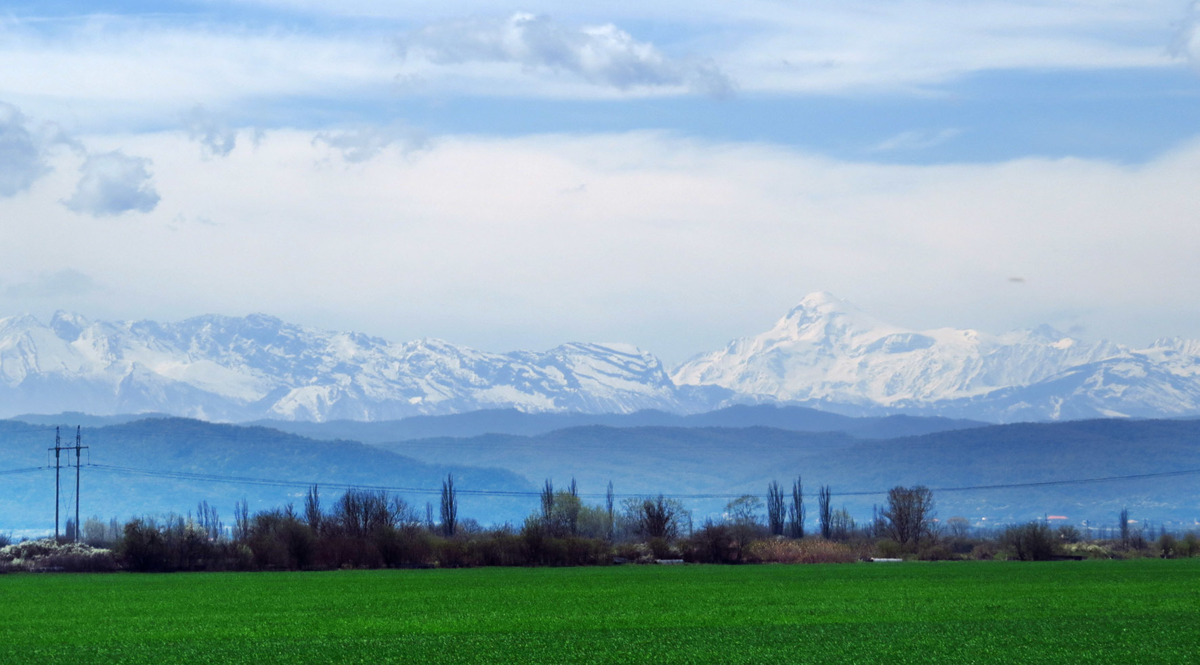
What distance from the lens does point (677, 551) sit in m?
112

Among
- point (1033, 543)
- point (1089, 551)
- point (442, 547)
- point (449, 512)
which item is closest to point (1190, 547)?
point (1089, 551)

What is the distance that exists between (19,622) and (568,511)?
397 feet

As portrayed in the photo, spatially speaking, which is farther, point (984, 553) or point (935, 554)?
point (984, 553)

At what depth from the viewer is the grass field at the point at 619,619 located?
3812 cm

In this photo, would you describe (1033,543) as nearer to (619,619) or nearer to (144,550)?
(144,550)

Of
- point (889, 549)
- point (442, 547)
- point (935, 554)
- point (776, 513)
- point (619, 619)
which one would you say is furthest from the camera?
point (776, 513)

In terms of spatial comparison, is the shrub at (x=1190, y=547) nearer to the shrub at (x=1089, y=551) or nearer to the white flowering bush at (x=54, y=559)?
the shrub at (x=1089, y=551)

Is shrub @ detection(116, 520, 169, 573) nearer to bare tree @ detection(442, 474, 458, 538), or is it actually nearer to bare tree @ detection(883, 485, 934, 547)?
bare tree @ detection(442, 474, 458, 538)

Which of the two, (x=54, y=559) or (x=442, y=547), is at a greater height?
(x=54, y=559)

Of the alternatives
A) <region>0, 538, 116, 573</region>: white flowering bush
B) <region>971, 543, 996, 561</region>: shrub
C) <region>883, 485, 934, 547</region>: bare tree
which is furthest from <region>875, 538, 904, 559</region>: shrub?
<region>0, 538, 116, 573</region>: white flowering bush

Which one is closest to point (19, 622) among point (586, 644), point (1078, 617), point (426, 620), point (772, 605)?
point (426, 620)

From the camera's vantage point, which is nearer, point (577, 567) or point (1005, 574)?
point (1005, 574)

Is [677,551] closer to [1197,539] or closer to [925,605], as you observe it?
[1197,539]

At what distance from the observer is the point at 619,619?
49.1 m
